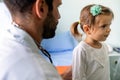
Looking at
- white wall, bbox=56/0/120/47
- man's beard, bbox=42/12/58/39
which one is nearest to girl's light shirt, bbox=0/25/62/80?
man's beard, bbox=42/12/58/39

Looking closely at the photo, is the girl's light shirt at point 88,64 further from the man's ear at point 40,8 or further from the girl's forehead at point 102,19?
the man's ear at point 40,8

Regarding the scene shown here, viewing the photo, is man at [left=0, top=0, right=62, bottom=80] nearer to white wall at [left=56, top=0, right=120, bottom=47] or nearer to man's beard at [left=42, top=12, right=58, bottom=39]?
man's beard at [left=42, top=12, right=58, bottom=39]

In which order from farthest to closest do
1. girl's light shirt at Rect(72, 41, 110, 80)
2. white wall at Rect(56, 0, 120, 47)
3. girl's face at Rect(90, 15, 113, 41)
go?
white wall at Rect(56, 0, 120, 47)
girl's face at Rect(90, 15, 113, 41)
girl's light shirt at Rect(72, 41, 110, 80)

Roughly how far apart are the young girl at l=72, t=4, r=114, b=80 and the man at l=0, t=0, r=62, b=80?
Answer: 69 cm

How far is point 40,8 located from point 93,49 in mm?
882

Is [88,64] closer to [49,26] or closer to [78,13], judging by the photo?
[49,26]

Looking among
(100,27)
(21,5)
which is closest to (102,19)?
(100,27)

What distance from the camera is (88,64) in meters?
1.58

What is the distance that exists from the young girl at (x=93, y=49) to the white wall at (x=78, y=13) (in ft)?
4.45

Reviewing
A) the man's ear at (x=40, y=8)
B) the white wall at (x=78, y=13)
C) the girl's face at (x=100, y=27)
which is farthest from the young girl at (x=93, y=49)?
the white wall at (x=78, y=13)

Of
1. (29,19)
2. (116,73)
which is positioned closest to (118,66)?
(116,73)

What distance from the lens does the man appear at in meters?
0.71

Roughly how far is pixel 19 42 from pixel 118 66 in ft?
6.77

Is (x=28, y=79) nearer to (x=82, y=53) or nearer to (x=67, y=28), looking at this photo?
(x=82, y=53)
